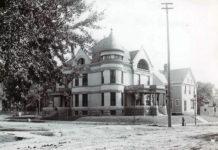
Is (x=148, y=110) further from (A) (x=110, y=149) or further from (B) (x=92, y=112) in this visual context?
(A) (x=110, y=149)

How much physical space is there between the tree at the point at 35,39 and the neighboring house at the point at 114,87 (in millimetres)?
33177

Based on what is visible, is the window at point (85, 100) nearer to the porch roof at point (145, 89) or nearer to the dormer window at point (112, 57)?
the dormer window at point (112, 57)

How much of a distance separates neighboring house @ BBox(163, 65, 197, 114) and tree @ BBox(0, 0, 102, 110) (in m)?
51.7

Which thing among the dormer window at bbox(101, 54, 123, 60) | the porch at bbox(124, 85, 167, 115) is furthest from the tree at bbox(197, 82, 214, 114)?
the dormer window at bbox(101, 54, 123, 60)

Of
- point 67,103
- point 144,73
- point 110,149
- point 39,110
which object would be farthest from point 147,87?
point 110,149

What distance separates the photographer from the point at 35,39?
11.9 meters

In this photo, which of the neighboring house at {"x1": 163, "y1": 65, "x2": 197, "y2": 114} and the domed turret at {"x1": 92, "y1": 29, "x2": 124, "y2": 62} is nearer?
the domed turret at {"x1": 92, "y1": 29, "x2": 124, "y2": 62}

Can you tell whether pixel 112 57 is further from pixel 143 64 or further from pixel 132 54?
pixel 143 64

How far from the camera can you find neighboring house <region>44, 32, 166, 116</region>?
50.7 meters

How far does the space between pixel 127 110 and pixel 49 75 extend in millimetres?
38463

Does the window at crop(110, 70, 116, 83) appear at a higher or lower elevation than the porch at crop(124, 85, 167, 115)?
higher

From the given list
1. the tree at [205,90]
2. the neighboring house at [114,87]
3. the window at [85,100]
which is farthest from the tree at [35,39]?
the tree at [205,90]

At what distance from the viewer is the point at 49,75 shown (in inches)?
560

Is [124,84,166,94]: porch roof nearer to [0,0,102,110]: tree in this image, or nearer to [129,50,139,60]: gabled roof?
[129,50,139,60]: gabled roof
